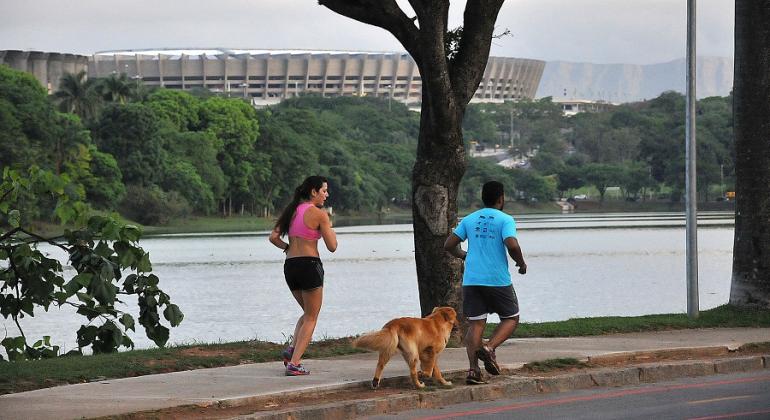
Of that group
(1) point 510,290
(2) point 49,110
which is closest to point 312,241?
(1) point 510,290

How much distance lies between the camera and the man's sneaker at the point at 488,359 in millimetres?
12852

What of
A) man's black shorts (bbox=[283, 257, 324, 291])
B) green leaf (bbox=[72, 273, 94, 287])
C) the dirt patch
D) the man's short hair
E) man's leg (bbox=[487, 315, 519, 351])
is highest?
the man's short hair

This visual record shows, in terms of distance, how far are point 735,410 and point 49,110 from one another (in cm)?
7647

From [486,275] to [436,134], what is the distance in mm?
3759

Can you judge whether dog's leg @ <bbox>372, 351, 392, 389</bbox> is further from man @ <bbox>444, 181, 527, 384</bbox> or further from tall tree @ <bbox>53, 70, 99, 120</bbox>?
tall tree @ <bbox>53, 70, 99, 120</bbox>

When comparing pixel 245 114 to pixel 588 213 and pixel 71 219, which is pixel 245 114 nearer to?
pixel 588 213

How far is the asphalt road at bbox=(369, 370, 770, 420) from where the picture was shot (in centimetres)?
1132

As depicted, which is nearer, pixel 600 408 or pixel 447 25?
pixel 600 408

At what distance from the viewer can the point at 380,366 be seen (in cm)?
1222

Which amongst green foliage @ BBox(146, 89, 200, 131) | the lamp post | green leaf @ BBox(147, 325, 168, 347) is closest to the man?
green leaf @ BBox(147, 325, 168, 347)

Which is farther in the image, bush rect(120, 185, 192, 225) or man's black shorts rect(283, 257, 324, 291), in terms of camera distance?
bush rect(120, 185, 192, 225)

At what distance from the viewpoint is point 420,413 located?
1186 centimetres

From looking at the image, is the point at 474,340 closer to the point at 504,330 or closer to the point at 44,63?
the point at 504,330

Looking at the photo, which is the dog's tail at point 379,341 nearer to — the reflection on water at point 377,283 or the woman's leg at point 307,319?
the woman's leg at point 307,319
